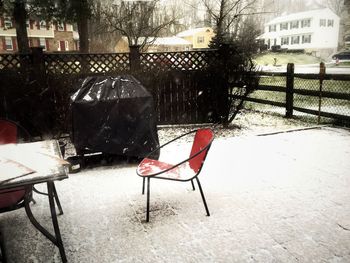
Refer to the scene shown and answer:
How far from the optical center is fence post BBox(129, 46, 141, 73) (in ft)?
23.7

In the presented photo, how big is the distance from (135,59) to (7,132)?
13.8ft

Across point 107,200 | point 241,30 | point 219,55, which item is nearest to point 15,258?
point 107,200

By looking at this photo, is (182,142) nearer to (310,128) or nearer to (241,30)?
(310,128)

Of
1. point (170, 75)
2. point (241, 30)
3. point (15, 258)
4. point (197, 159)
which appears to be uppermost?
point (241, 30)

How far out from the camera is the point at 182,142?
6.50 meters

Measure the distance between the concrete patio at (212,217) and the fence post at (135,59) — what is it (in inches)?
120

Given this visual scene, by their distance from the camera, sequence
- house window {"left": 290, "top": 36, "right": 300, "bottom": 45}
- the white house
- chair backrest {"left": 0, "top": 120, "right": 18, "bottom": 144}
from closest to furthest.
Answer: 1. chair backrest {"left": 0, "top": 120, "right": 18, "bottom": 144}
2. the white house
3. house window {"left": 290, "top": 36, "right": 300, "bottom": 45}

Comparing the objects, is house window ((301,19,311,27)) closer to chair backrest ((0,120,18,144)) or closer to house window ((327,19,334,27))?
house window ((327,19,334,27))

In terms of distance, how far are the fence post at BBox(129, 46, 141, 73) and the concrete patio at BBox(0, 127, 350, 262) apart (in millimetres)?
3045

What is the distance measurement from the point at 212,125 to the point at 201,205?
440 centimetres

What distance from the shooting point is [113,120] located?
16.1 ft

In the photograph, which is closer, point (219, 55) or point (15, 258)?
point (15, 258)

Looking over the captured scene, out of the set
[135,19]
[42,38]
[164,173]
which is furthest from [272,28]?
[164,173]

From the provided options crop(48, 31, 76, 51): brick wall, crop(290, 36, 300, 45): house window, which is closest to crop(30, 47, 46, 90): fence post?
crop(48, 31, 76, 51): brick wall
